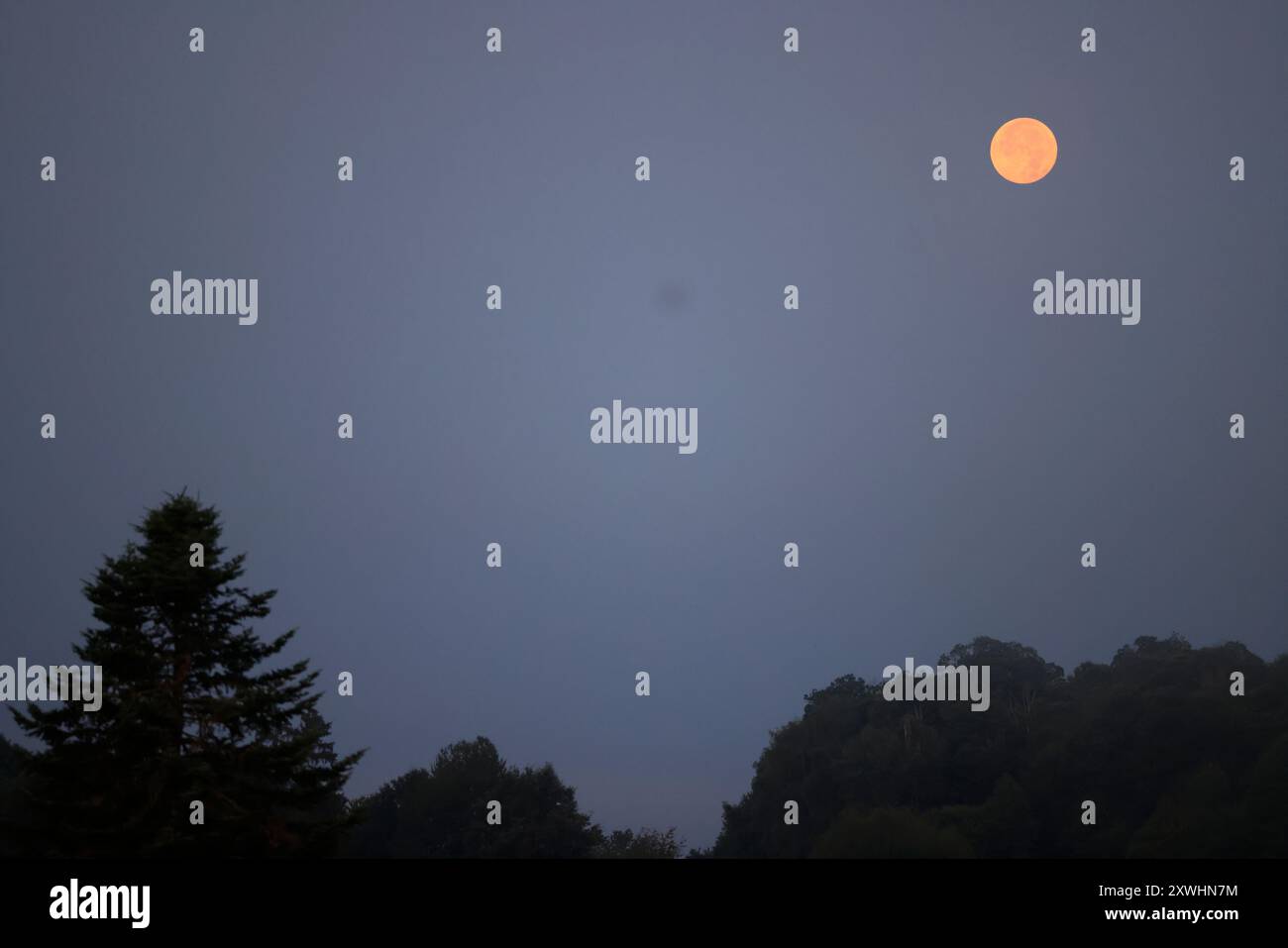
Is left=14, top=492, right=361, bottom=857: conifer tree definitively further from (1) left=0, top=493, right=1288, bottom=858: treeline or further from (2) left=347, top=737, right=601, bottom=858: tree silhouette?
(2) left=347, top=737, right=601, bottom=858: tree silhouette

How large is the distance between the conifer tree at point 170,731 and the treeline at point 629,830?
8 cm

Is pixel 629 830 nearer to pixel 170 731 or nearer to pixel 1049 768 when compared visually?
pixel 1049 768

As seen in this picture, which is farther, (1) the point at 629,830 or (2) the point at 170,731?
(1) the point at 629,830

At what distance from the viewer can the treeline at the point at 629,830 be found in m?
42.3

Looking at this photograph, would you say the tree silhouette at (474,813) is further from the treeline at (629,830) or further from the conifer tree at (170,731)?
the conifer tree at (170,731)

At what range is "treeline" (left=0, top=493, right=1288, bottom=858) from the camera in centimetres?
4231

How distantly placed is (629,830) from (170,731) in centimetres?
10399

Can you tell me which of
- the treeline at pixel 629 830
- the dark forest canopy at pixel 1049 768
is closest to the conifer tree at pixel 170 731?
the treeline at pixel 629 830

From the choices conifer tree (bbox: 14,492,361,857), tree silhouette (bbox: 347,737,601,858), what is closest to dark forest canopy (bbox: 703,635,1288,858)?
tree silhouette (bbox: 347,737,601,858)

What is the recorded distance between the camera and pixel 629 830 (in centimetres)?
13912

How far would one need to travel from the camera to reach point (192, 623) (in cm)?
4428

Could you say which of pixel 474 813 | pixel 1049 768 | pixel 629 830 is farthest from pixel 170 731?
pixel 629 830

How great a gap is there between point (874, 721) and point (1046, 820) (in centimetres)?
2593
